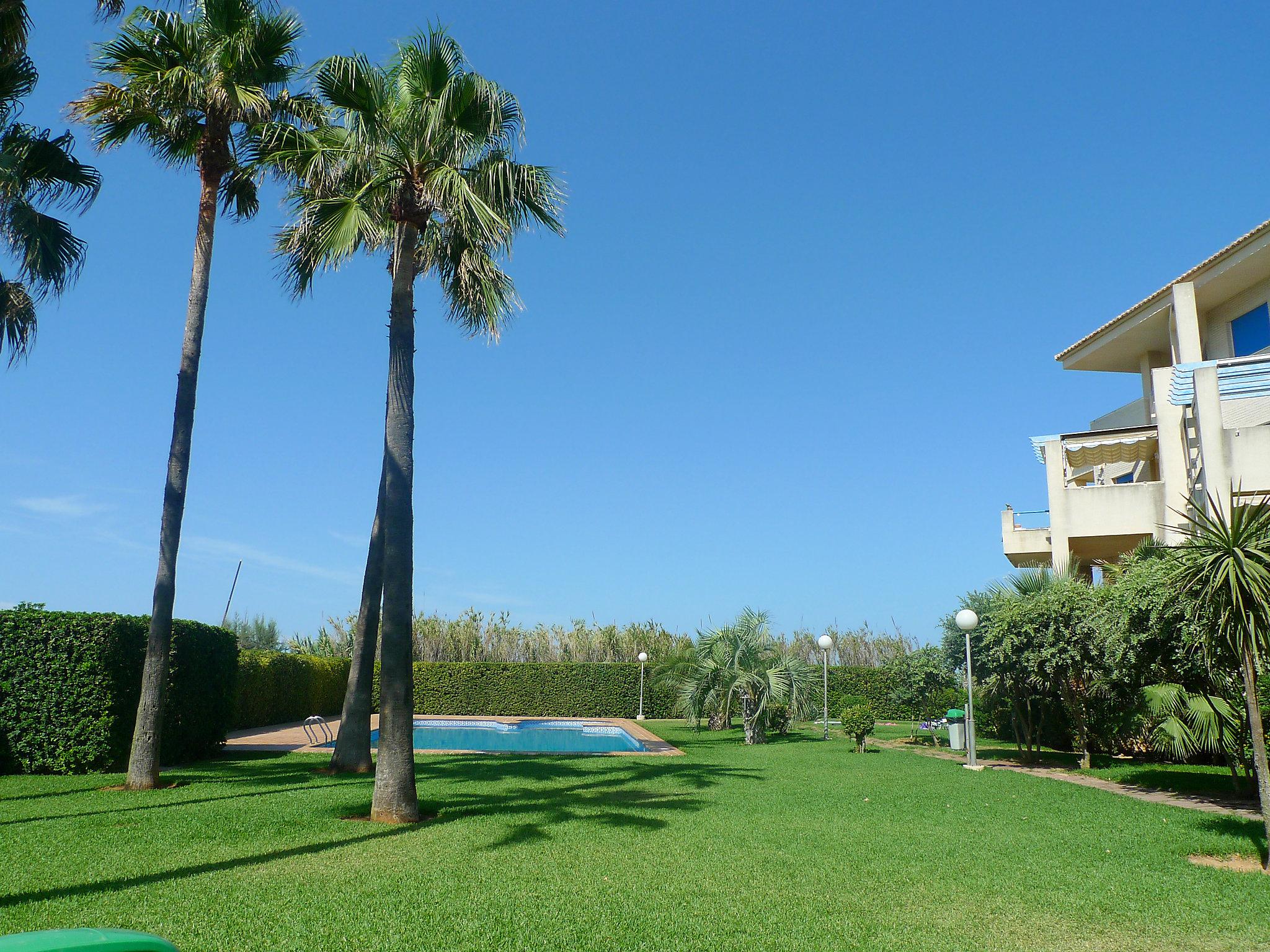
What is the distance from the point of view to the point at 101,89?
12031 mm

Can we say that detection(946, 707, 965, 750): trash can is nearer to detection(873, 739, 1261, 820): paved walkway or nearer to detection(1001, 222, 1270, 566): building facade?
detection(873, 739, 1261, 820): paved walkway

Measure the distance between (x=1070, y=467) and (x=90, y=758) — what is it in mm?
21545

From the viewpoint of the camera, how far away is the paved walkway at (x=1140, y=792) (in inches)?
418

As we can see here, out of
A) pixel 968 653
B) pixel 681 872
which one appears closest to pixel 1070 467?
pixel 968 653

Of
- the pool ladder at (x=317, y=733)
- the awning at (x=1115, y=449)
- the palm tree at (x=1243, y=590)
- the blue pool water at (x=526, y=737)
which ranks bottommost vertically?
the blue pool water at (x=526, y=737)

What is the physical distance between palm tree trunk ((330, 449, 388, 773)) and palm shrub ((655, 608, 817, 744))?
9774 mm

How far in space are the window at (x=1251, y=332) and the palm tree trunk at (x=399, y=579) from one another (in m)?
19.6

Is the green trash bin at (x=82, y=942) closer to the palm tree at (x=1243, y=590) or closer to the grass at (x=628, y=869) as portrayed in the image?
the grass at (x=628, y=869)

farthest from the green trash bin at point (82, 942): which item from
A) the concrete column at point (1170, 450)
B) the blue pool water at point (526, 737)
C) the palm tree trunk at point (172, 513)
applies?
the concrete column at point (1170, 450)

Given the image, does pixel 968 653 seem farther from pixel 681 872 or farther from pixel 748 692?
pixel 681 872

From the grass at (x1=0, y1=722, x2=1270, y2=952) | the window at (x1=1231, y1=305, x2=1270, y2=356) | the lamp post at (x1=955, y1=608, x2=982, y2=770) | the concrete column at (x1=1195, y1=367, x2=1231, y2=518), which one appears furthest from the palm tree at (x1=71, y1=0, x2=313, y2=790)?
the window at (x1=1231, y1=305, x2=1270, y2=356)

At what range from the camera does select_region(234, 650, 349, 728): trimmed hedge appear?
71.9 feet

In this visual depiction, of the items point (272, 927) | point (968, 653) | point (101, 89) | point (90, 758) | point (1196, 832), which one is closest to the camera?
point (272, 927)

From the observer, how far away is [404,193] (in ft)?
33.8
